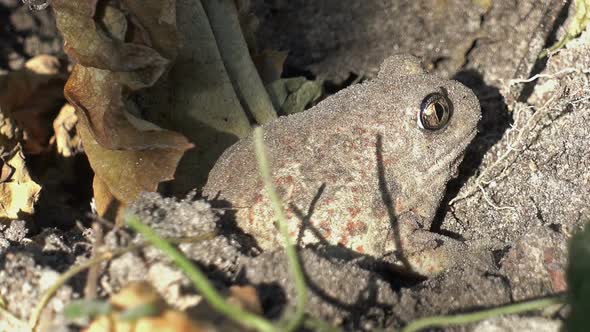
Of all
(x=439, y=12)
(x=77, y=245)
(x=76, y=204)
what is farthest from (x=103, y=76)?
(x=439, y=12)

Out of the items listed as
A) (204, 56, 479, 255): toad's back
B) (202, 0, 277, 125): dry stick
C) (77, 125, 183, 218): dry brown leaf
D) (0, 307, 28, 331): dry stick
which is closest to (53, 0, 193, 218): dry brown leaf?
(77, 125, 183, 218): dry brown leaf

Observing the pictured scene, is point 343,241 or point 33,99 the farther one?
point 33,99

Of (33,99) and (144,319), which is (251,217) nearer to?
(144,319)

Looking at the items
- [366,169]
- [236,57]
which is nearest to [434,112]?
[366,169]

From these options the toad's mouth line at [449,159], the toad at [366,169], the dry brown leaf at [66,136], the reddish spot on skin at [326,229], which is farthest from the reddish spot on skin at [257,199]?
the dry brown leaf at [66,136]

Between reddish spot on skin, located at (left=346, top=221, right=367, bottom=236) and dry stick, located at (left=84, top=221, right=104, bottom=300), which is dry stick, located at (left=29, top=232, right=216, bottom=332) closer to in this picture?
dry stick, located at (left=84, top=221, right=104, bottom=300)
